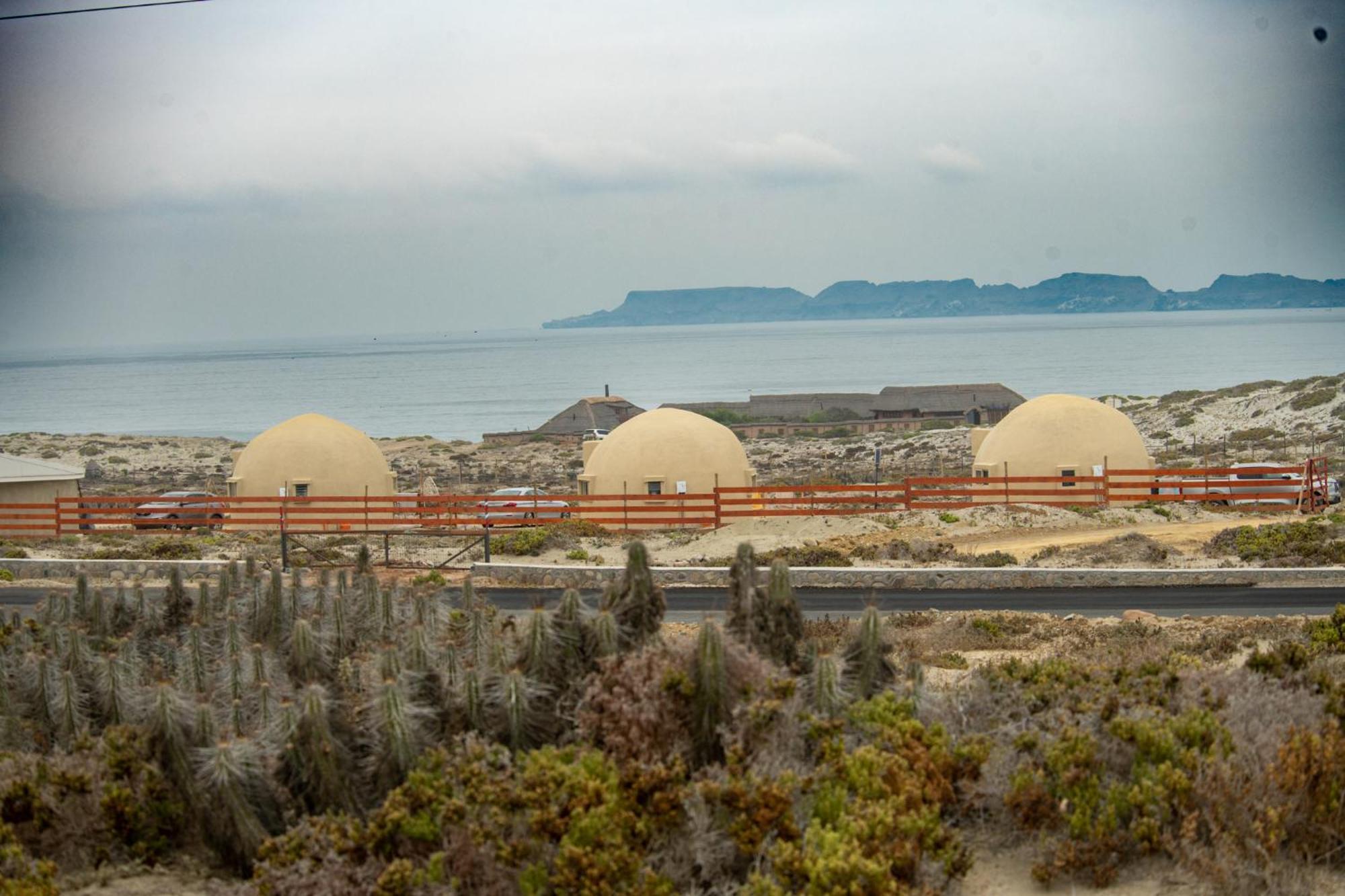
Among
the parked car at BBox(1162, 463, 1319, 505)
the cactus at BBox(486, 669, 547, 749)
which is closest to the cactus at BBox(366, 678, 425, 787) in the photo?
the cactus at BBox(486, 669, 547, 749)

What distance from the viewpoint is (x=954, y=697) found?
35.1 ft

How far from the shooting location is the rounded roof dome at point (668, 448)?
109 ft

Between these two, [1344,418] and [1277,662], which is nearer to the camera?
[1277,662]

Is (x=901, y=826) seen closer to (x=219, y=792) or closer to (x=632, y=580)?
(x=632, y=580)

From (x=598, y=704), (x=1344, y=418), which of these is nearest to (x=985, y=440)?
(x=598, y=704)

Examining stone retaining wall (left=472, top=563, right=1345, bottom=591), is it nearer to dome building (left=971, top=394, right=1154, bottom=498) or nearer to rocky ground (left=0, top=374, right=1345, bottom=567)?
rocky ground (left=0, top=374, right=1345, bottom=567)

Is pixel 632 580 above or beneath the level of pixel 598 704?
above

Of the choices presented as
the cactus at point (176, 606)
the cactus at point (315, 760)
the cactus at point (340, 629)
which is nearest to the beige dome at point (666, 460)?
the cactus at point (176, 606)

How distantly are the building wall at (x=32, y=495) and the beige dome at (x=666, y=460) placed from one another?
13.9m

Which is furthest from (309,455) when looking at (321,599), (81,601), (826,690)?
(826,690)

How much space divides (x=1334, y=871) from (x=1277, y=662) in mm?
3026

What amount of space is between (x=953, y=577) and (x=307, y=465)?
18472 mm

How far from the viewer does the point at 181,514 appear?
38.8 meters

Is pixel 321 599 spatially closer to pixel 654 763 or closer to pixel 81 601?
pixel 81 601
